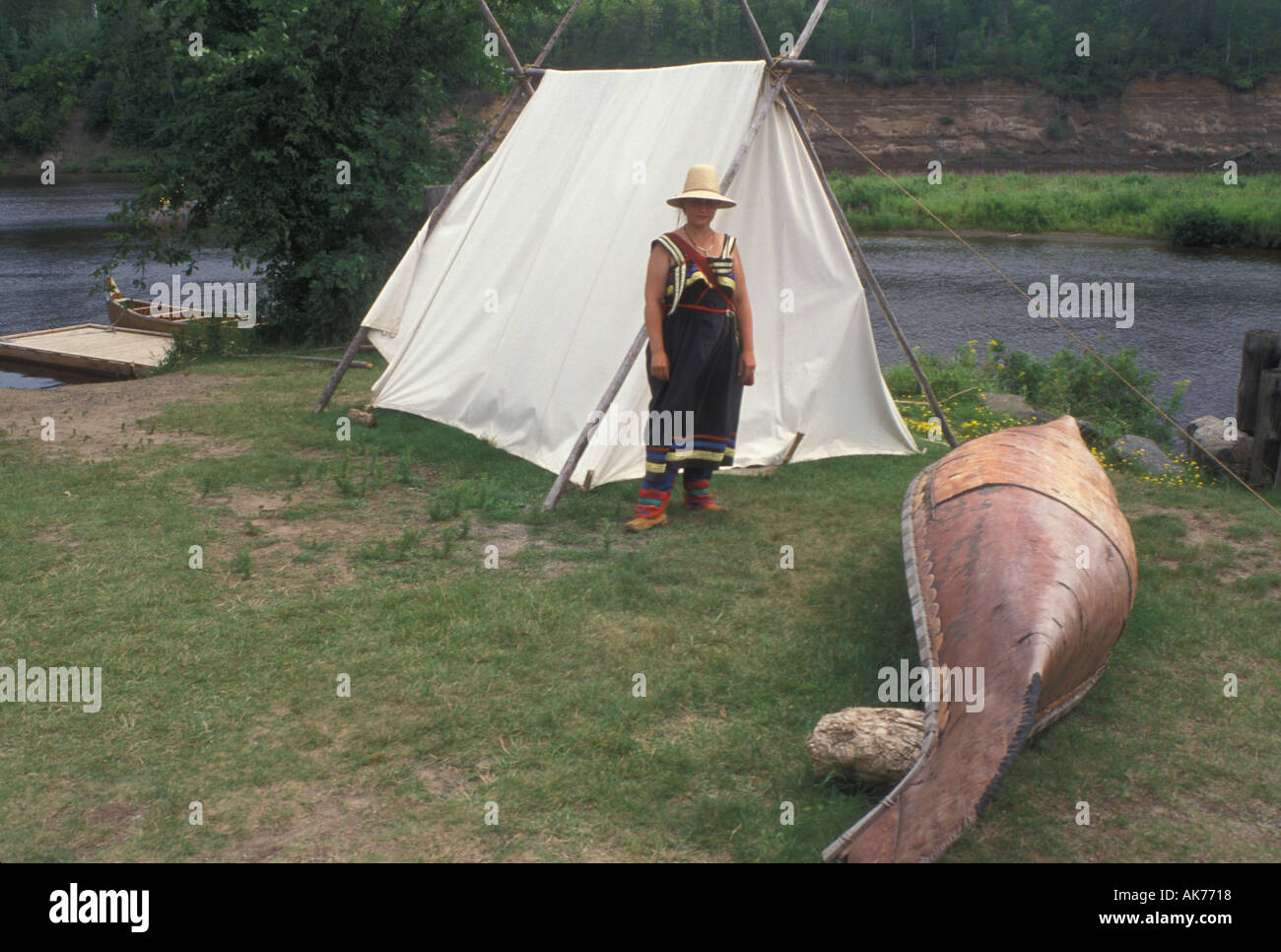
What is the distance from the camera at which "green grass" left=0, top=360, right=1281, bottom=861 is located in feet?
10.6

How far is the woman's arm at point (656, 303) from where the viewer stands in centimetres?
547

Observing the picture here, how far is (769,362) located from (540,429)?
4.73ft

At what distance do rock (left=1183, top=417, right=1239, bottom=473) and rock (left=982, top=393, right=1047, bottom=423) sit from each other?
3.84 ft

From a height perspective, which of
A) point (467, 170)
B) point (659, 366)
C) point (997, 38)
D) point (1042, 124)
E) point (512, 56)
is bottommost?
point (659, 366)

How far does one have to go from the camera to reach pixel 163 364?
12.3 m

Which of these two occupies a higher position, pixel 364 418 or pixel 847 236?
pixel 847 236

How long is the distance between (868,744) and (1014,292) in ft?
67.5

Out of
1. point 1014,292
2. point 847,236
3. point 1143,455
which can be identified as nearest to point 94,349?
point 847,236

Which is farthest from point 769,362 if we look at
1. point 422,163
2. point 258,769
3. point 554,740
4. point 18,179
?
point 18,179

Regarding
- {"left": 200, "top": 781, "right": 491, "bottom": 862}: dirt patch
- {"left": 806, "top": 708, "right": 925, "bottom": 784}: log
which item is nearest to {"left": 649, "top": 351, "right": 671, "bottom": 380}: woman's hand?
{"left": 806, "top": 708, "right": 925, "bottom": 784}: log

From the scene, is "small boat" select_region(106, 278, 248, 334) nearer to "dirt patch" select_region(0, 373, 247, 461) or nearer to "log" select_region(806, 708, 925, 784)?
"dirt patch" select_region(0, 373, 247, 461)

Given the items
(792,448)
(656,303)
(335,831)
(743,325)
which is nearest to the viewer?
(335,831)

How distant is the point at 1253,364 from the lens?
777cm

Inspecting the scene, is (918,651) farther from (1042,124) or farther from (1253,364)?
(1042,124)
